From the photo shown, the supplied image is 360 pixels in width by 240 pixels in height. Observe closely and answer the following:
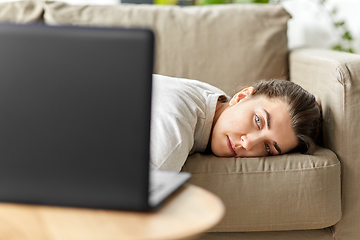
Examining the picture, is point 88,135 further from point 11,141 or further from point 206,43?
point 206,43

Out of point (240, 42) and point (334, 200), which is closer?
point (334, 200)

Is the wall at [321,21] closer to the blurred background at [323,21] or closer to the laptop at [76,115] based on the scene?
the blurred background at [323,21]

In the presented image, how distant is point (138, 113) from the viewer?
485 millimetres

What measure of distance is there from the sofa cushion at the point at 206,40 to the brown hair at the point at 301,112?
0.42m

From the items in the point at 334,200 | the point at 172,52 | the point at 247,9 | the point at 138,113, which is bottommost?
the point at 334,200

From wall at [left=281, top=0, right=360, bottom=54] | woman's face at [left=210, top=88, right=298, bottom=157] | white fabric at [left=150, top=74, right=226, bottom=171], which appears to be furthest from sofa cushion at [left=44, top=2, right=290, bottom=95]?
wall at [left=281, top=0, right=360, bottom=54]

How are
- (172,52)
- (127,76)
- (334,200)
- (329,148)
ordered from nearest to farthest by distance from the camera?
(127,76) → (334,200) → (329,148) → (172,52)

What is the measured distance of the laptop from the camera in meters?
0.48

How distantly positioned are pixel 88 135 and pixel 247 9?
146cm

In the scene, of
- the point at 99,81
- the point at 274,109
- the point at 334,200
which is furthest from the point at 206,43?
the point at 99,81

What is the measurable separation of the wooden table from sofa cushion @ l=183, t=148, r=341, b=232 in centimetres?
58

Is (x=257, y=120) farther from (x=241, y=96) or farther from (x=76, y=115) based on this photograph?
(x=76, y=115)

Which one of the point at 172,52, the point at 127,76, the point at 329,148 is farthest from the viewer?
the point at 172,52

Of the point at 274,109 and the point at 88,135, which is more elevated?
the point at 88,135
